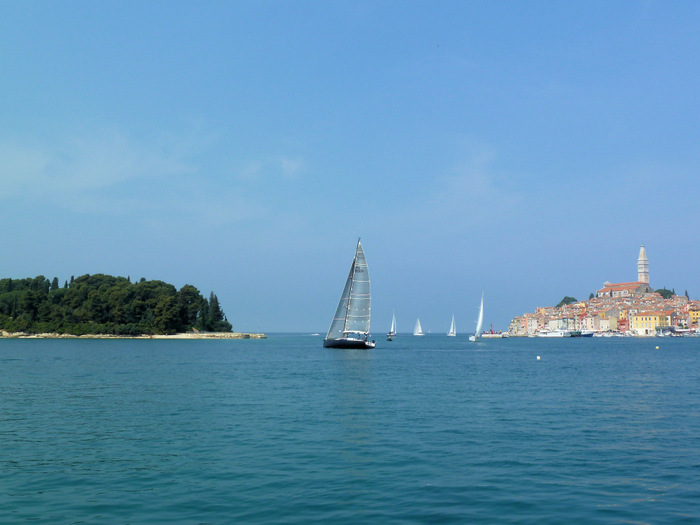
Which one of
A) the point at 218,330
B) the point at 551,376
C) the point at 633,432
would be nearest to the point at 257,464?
the point at 633,432

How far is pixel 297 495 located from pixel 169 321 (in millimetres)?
150877

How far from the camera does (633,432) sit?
23.4 metres

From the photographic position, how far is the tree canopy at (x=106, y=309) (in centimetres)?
15725

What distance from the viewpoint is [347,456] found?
18969 mm

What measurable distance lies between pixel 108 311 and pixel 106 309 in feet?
2.68

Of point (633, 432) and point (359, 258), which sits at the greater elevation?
point (359, 258)

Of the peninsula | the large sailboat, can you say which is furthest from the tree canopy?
the large sailboat

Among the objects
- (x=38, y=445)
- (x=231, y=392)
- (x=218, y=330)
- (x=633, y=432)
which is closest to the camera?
(x=38, y=445)

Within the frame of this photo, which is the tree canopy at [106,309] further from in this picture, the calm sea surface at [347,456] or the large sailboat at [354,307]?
the calm sea surface at [347,456]

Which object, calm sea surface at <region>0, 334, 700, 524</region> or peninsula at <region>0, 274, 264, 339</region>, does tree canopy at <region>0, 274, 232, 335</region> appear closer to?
peninsula at <region>0, 274, 264, 339</region>

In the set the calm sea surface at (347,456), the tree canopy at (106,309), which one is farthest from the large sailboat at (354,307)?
the tree canopy at (106,309)

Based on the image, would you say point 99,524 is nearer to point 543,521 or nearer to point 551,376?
point 543,521

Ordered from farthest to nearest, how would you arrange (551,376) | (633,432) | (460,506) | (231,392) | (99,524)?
1. (551,376)
2. (231,392)
3. (633,432)
4. (460,506)
5. (99,524)

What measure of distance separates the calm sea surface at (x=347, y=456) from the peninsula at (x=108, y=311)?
12538 centimetres
